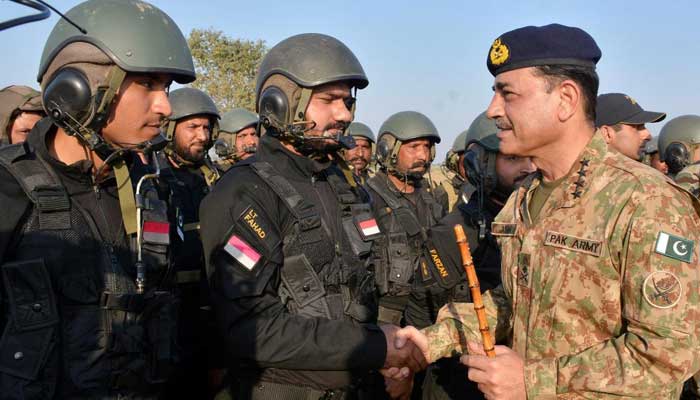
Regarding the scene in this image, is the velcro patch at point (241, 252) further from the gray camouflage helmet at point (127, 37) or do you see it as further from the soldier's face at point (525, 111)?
the soldier's face at point (525, 111)

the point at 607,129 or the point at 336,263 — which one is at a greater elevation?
the point at 607,129

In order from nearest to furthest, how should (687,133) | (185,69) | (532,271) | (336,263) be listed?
(532,271), (185,69), (336,263), (687,133)

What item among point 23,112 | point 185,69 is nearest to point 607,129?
point 185,69

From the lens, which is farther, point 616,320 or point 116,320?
point 116,320

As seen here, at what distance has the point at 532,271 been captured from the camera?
→ 2656 millimetres

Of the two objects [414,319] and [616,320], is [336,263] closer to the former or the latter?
[616,320]

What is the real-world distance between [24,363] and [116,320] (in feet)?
1.34

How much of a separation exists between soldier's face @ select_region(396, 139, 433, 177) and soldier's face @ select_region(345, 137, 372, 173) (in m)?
2.65

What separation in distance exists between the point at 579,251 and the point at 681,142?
896 centimetres

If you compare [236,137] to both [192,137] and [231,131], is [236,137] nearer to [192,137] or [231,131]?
[231,131]

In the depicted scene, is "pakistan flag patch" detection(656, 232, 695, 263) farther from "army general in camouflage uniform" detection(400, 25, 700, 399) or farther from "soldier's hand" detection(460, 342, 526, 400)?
"soldier's hand" detection(460, 342, 526, 400)

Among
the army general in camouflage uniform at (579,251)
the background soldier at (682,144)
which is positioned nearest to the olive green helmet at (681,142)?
the background soldier at (682,144)

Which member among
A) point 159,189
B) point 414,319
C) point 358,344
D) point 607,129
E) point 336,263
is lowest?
point 414,319

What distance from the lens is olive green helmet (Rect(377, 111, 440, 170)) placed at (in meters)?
9.13
